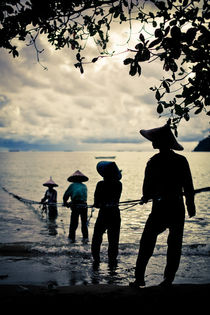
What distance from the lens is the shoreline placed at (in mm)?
3229

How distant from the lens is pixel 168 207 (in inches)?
161

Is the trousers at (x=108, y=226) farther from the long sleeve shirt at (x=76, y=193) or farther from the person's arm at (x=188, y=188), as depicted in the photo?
the long sleeve shirt at (x=76, y=193)

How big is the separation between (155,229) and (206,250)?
5.40m

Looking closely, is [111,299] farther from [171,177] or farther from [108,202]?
[108,202]

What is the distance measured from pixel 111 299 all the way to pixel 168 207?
1.39m

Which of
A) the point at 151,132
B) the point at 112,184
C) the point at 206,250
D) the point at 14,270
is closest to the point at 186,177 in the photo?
the point at 151,132

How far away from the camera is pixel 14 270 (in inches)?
250

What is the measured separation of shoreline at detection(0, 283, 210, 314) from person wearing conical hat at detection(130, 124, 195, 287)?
0.35 metres

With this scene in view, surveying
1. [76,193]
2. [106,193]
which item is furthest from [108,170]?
[76,193]

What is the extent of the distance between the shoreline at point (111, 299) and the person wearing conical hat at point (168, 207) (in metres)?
0.35

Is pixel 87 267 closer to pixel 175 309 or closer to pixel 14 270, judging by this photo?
pixel 14 270

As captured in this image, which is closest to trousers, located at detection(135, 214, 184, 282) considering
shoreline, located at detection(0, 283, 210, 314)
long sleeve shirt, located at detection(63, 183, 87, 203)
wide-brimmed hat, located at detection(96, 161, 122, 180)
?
shoreline, located at detection(0, 283, 210, 314)

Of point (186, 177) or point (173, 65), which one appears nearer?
point (186, 177)

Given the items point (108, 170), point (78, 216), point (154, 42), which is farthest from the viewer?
point (78, 216)
